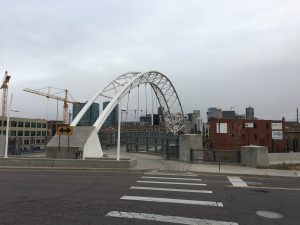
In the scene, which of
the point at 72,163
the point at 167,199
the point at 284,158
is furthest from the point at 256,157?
the point at 167,199

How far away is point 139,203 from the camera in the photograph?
33.9ft

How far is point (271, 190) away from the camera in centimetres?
1380

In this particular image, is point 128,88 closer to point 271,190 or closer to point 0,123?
point 271,190

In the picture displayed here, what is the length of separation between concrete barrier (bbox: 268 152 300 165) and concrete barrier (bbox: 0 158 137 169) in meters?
11.1

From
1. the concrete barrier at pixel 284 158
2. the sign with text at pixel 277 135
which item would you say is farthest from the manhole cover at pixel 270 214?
the sign with text at pixel 277 135

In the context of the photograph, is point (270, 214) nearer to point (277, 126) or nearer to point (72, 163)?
point (72, 163)

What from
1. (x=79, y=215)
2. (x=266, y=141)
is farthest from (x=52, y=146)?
(x=266, y=141)

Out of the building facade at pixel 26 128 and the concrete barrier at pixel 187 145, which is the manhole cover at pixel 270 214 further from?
the building facade at pixel 26 128

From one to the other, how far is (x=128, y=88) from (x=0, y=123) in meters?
64.5

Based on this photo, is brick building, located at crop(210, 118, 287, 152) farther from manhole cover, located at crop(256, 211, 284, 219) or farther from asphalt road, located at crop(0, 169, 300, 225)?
manhole cover, located at crop(256, 211, 284, 219)

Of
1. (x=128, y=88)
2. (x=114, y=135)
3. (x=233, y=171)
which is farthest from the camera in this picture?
(x=128, y=88)

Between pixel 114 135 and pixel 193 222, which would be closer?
pixel 193 222

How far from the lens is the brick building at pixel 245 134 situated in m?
40.3

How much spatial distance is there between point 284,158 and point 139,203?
67.4 feet
